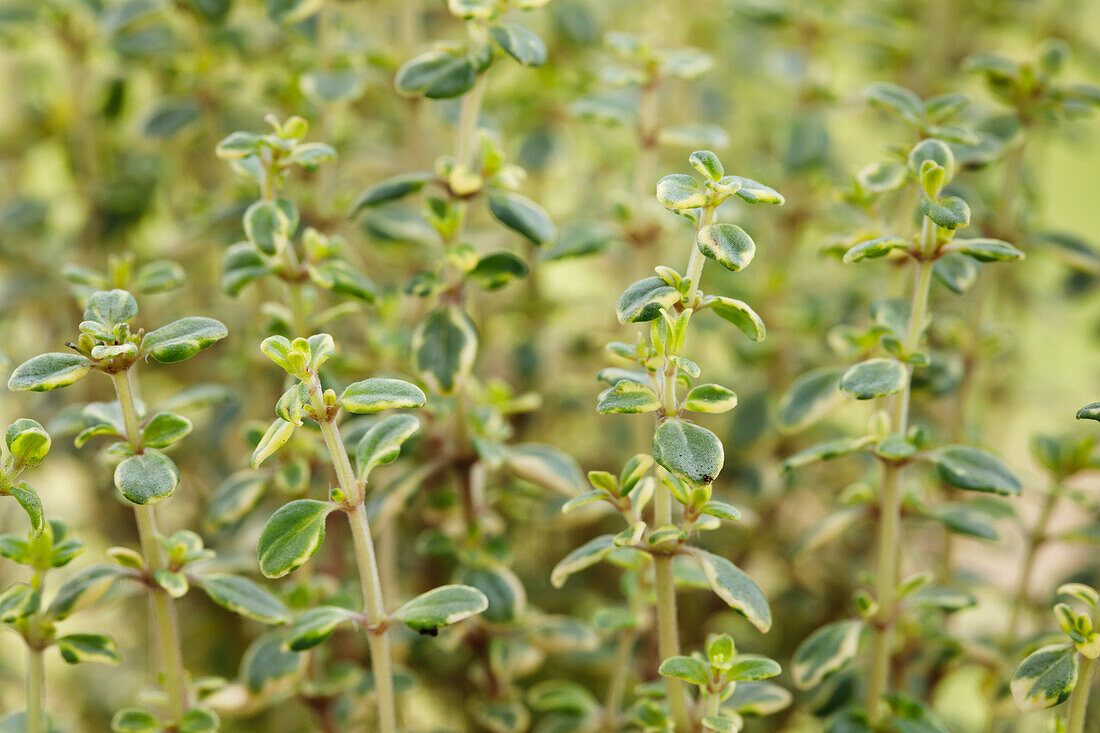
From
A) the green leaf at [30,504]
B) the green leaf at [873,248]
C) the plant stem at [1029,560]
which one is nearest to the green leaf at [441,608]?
the green leaf at [30,504]

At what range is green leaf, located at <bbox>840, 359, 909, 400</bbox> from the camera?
66 centimetres

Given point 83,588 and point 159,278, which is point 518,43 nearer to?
point 159,278

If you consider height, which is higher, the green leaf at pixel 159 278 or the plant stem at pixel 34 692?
the green leaf at pixel 159 278

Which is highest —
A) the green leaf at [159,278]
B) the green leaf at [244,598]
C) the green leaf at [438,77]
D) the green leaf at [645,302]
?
the green leaf at [438,77]

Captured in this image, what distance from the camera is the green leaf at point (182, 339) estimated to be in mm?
626

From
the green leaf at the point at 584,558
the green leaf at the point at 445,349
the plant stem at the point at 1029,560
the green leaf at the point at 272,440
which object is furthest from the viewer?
the plant stem at the point at 1029,560

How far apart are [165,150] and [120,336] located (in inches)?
35.6

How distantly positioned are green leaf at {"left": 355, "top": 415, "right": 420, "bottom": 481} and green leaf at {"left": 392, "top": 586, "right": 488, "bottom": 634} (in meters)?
0.10

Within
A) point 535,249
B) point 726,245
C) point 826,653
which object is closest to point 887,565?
point 826,653

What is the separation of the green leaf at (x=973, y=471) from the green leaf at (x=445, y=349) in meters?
0.37

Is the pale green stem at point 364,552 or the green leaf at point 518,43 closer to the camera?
the pale green stem at point 364,552

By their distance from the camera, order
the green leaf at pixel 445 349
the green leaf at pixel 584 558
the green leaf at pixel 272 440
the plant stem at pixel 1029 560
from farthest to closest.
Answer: the plant stem at pixel 1029 560, the green leaf at pixel 445 349, the green leaf at pixel 584 558, the green leaf at pixel 272 440

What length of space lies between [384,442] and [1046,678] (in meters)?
0.48

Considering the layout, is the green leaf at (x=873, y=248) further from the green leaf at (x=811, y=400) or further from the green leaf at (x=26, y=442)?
the green leaf at (x=26, y=442)
